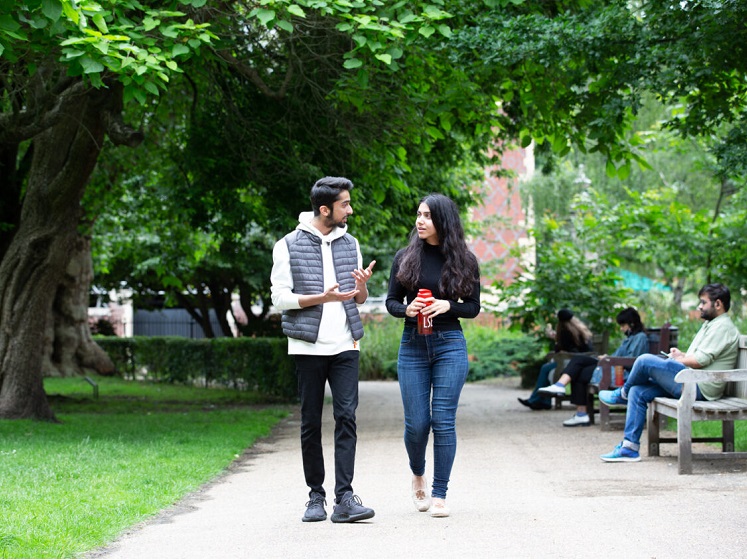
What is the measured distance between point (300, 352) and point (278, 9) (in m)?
4.98

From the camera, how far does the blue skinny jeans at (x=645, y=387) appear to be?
29.2ft

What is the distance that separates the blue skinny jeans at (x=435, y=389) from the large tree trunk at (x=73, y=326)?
18.5 meters

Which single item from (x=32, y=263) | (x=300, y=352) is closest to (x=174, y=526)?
(x=300, y=352)

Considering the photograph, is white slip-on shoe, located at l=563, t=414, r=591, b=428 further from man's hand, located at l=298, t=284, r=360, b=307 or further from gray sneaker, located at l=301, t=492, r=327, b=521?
man's hand, located at l=298, t=284, r=360, b=307

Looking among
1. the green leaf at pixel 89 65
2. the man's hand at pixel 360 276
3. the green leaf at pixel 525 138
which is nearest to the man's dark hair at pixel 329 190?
the man's hand at pixel 360 276

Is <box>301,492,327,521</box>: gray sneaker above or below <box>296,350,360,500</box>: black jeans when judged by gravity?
below

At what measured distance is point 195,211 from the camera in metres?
15.2

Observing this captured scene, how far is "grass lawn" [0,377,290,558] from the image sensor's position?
19.1 feet

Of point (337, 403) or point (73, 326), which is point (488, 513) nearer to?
point (337, 403)

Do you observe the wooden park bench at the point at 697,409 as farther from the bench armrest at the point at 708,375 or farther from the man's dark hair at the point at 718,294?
the man's dark hair at the point at 718,294

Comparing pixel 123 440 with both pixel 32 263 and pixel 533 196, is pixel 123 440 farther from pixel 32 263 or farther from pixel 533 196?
pixel 533 196

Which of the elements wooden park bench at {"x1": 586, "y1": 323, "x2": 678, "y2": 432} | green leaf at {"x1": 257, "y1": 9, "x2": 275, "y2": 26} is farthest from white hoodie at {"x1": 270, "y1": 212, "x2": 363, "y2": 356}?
wooden park bench at {"x1": 586, "y1": 323, "x2": 678, "y2": 432}

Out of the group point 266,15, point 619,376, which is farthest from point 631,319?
point 266,15

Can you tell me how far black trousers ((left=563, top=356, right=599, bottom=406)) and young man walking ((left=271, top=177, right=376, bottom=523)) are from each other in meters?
7.11
